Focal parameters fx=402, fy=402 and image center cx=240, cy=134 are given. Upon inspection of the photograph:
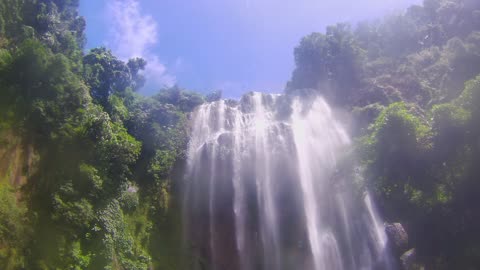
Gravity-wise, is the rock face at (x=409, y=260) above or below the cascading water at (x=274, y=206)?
below

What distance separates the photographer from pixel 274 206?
21688mm

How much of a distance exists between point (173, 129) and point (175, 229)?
6.05m

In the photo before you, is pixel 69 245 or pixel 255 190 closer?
pixel 69 245

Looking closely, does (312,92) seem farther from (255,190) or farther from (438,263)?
(438,263)

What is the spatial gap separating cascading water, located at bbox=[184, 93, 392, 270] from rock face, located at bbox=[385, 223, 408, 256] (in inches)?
29.0

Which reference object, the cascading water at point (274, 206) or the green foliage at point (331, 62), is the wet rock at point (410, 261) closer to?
the cascading water at point (274, 206)

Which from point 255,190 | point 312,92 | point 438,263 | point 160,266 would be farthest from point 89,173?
point 312,92

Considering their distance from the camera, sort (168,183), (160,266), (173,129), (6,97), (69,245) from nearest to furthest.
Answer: (69,245), (6,97), (160,266), (168,183), (173,129)

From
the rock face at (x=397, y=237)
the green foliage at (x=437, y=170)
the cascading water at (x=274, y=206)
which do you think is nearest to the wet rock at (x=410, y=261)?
the rock face at (x=397, y=237)

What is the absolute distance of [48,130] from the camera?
16.4m

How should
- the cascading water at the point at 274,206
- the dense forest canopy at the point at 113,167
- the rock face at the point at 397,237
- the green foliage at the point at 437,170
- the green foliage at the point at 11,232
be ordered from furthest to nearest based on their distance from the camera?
the cascading water at the point at 274,206 < the rock face at the point at 397,237 < the green foliage at the point at 437,170 < the dense forest canopy at the point at 113,167 < the green foliage at the point at 11,232

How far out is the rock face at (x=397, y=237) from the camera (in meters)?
18.9

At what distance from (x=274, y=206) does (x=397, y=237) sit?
247 inches

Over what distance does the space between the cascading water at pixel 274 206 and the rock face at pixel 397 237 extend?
29.0 inches
